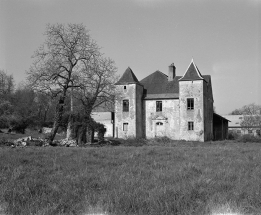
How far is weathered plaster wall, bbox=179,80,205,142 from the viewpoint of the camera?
114ft

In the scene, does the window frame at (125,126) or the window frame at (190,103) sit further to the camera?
the window frame at (125,126)

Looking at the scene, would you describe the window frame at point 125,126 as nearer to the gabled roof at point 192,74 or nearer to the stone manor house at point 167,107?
the stone manor house at point 167,107

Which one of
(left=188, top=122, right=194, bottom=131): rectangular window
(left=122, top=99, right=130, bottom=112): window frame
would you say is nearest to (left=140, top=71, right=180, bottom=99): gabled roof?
(left=122, top=99, right=130, bottom=112): window frame

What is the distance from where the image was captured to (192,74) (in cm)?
3559

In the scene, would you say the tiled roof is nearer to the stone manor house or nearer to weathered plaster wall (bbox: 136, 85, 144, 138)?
the stone manor house

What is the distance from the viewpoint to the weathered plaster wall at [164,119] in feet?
119

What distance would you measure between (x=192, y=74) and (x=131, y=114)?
8.44 metres

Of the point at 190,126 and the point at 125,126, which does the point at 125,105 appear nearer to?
the point at 125,126

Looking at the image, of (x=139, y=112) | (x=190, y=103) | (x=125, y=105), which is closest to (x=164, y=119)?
(x=139, y=112)

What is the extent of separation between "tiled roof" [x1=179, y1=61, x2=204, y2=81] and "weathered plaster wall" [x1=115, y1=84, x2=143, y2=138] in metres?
5.62

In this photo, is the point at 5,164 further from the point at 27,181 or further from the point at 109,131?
the point at 109,131

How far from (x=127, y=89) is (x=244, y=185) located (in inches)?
1221

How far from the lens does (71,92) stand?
25797 millimetres

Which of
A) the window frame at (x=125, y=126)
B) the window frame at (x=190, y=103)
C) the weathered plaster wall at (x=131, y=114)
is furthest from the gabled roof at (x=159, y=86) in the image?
the window frame at (x=125, y=126)
